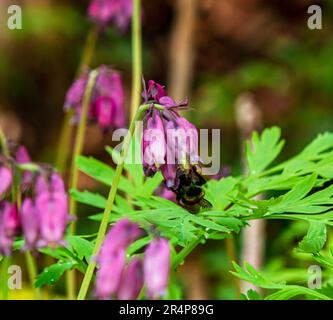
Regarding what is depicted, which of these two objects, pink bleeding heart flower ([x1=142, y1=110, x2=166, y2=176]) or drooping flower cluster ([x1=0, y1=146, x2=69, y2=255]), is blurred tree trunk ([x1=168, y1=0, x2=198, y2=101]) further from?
drooping flower cluster ([x1=0, y1=146, x2=69, y2=255])

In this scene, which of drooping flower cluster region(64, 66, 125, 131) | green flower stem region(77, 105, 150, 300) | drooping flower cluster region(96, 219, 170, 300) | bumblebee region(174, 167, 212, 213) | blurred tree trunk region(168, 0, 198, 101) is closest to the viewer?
drooping flower cluster region(96, 219, 170, 300)

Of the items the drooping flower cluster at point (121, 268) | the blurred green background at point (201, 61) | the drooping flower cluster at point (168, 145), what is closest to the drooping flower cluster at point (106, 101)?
the drooping flower cluster at point (168, 145)

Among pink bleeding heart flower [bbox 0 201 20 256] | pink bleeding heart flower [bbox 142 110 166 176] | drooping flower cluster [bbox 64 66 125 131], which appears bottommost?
pink bleeding heart flower [bbox 0 201 20 256]

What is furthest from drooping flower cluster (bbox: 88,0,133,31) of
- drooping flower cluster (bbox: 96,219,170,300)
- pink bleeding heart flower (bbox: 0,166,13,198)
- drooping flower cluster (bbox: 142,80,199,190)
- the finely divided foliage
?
drooping flower cluster (bbox: 96,219,170,300)

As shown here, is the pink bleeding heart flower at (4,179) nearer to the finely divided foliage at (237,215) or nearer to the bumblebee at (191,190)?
the finely divided foliage at (237,215)

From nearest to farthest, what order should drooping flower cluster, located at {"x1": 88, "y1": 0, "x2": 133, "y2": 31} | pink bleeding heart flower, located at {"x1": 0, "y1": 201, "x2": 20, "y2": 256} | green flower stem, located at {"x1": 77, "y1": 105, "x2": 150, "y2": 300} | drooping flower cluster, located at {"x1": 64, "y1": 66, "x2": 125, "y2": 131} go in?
pink bleeding heart flower, located at {"x1": 0, "y1": 201, "x2": 20, "y2": 256} → green flower stem, located at {"x1": 77, "y1": 105, "x2": 150, "y2": 300} → drooping flower cluster, located at {"x1": 64, "y1": 66, "x2": 125, "y2": 131} → drooping flower cluster, located at {"x1": 88, "y1": 0, "x2": 133, "y2": 31}

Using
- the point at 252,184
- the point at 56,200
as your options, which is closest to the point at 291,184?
the point at 252,184
